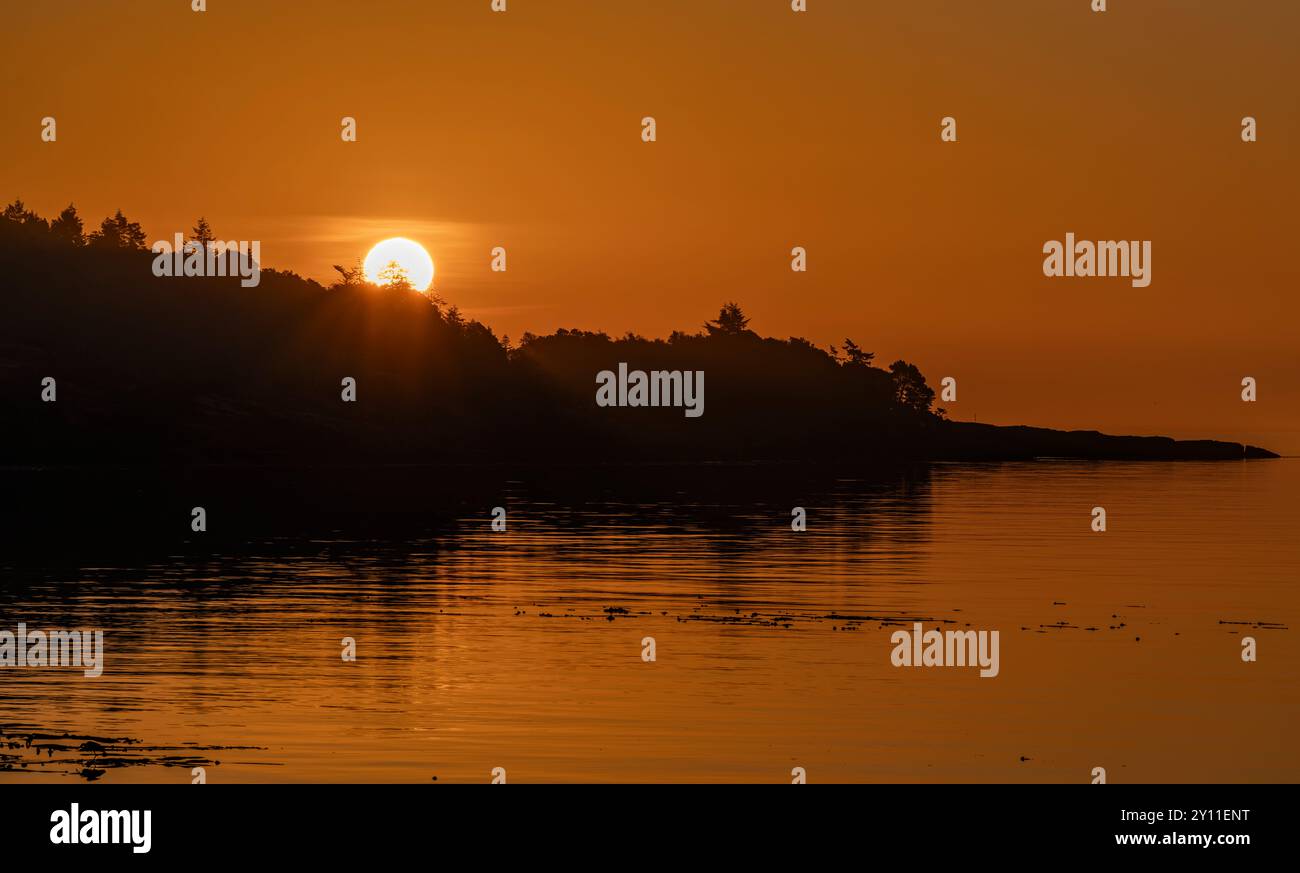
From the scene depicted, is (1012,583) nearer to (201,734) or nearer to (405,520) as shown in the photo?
(201,734)

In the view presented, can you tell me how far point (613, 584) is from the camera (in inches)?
2415

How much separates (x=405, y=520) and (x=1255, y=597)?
189 ft

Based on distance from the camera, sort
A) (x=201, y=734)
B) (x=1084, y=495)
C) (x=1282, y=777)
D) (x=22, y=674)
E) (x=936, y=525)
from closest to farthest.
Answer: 1. (x=1282, y=777)
2. (x=201, y=734)
3. (x=22, y=674)
4. (x=936, y=525)
5. (x=1084, y=495)

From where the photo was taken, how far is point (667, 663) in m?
41.2

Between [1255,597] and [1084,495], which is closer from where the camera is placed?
[1255,597]

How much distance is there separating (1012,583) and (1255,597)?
28.6 feet

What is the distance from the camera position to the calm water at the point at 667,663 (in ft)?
99.0

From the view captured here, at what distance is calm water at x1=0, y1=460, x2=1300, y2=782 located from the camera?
30.2 m

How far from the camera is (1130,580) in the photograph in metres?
64.9
